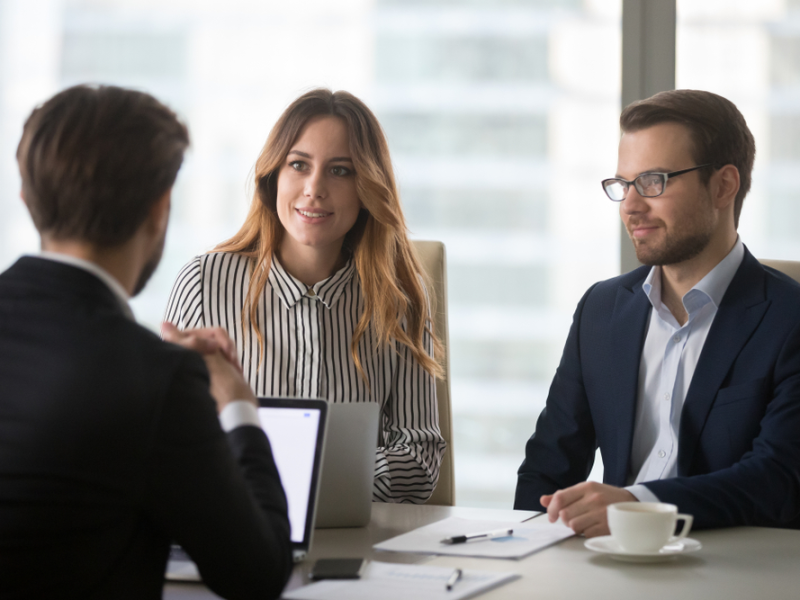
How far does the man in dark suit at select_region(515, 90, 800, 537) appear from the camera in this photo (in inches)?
66.7

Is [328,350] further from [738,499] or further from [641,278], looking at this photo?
[738,499]

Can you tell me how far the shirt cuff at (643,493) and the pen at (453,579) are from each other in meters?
0.47

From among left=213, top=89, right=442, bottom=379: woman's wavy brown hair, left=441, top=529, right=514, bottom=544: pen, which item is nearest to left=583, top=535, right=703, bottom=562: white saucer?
left=441, top=529, right=514, bottom=544: pen

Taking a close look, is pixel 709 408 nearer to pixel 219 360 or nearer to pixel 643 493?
pixel 643 493

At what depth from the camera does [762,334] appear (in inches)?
68.0

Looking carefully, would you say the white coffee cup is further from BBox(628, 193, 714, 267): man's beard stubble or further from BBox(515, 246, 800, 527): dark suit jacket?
BBox(628, 193, 714, 267): man's beard stubble

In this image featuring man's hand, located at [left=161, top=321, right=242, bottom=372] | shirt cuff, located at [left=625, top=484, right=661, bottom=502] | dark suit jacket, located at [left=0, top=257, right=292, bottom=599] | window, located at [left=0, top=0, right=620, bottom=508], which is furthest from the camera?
window, located at [left=0, top=0, right=620, bottom=508]

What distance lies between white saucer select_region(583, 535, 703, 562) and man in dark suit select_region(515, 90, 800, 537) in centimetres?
43

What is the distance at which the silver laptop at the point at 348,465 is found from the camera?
1.37 m

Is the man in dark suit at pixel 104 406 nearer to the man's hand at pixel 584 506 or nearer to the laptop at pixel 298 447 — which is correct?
the laptop at pixel 298 447

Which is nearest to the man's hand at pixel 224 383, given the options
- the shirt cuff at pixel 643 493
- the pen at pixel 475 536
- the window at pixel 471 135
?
the pen at pixel 475 536

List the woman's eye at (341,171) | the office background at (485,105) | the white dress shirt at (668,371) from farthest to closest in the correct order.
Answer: the office background at (485,105)
the woman's eye at (341,171)
the white dress shirt at (668,371)

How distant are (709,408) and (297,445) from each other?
2.94 feet

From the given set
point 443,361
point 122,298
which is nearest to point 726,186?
point 443,361
